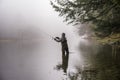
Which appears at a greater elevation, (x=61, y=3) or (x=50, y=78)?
(x=61, y=3)

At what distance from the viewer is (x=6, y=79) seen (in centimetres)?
1073

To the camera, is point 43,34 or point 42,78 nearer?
point 42,78

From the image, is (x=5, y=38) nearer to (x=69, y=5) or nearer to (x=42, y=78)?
(x=69, y=5)

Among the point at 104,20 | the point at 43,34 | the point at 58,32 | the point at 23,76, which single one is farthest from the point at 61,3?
the point at 43,34

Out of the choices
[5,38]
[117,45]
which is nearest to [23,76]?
[117,45]

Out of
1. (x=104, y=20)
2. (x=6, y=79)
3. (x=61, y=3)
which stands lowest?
(x=6, y=79)

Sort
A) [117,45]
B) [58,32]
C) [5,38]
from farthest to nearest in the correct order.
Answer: [58,32], [5,38], [117,45]

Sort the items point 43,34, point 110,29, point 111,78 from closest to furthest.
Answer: point 111,78, point 110,29, point 43,34

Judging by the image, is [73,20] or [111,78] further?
[73,20]

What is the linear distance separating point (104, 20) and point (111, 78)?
30.7 feet

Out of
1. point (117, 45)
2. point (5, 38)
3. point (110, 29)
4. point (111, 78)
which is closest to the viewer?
point (111, 78)

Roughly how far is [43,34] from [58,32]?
794cm

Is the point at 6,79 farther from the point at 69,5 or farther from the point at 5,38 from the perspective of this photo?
the point at 5,38

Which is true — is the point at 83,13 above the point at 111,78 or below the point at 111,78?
above
